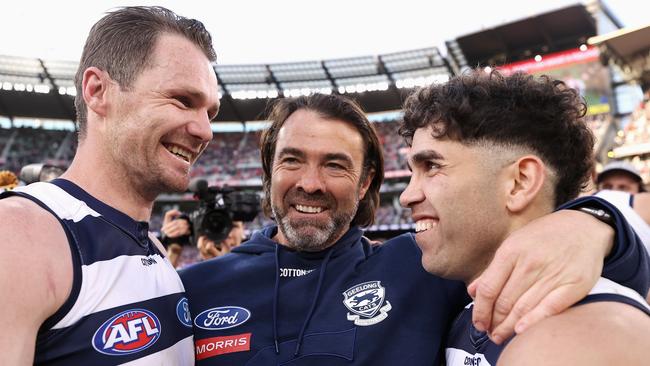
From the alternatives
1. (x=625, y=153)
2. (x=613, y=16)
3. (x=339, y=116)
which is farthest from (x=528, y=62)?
(x=339, y=116)

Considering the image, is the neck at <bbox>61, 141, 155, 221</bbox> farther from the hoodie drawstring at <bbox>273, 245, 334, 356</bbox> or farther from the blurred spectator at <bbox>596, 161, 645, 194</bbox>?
the blurred spectator at <bbox>596, 161, 645, 194</bbox>

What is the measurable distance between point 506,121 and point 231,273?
1.40m

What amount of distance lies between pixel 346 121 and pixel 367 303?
3.35 ft

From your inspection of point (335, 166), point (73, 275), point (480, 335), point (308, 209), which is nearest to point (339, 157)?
point (335, 166)

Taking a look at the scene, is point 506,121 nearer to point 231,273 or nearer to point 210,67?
point 210,67

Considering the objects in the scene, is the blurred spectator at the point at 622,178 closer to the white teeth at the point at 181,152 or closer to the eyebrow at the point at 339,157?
the eyebrow at the point at 339,157

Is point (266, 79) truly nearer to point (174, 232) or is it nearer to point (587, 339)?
point (174, 232)

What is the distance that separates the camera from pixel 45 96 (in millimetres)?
28812

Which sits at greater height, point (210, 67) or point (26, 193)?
point (210, 67)

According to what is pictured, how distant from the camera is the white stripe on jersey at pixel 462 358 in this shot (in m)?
1.65

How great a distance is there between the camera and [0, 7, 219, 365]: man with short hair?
1.46 m

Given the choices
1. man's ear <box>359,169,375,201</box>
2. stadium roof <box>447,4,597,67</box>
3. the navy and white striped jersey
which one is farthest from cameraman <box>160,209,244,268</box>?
stadium roof <box>447,4,597,67</box>

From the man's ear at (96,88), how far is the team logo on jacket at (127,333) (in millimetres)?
771

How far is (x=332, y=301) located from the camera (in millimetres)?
2229
